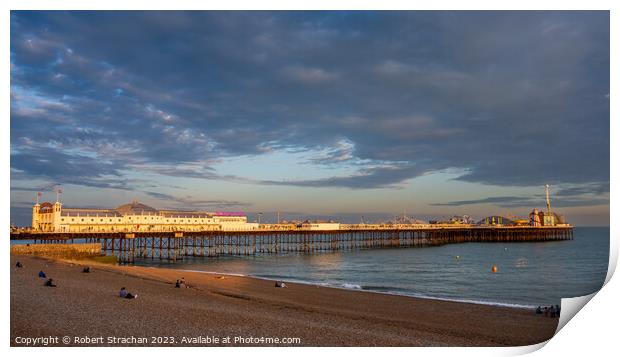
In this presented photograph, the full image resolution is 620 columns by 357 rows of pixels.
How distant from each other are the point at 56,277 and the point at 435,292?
14.2 m

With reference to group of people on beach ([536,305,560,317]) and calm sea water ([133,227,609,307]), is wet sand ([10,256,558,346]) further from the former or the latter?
calm sea water ([133,227,609,307])

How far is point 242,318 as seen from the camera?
359 inches

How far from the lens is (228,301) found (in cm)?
1229

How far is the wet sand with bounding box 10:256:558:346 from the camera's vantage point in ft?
24.8

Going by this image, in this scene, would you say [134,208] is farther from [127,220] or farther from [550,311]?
[550,311]

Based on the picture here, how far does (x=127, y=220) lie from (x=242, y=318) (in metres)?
36.2

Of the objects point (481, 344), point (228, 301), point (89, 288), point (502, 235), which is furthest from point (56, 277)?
point (502, 235)

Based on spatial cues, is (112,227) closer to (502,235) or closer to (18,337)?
(18,337)

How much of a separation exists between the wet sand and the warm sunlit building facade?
22.4m

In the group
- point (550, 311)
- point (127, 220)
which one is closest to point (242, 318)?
point (550, 311)

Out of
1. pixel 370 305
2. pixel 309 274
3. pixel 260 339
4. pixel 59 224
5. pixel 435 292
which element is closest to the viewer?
pixel 260 339

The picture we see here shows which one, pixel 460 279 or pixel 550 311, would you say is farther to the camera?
pixel 460 279

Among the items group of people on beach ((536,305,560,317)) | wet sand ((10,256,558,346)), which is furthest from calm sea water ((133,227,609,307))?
wet sand ((10,256,558,346))

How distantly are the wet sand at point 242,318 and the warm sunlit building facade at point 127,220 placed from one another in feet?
73.4
